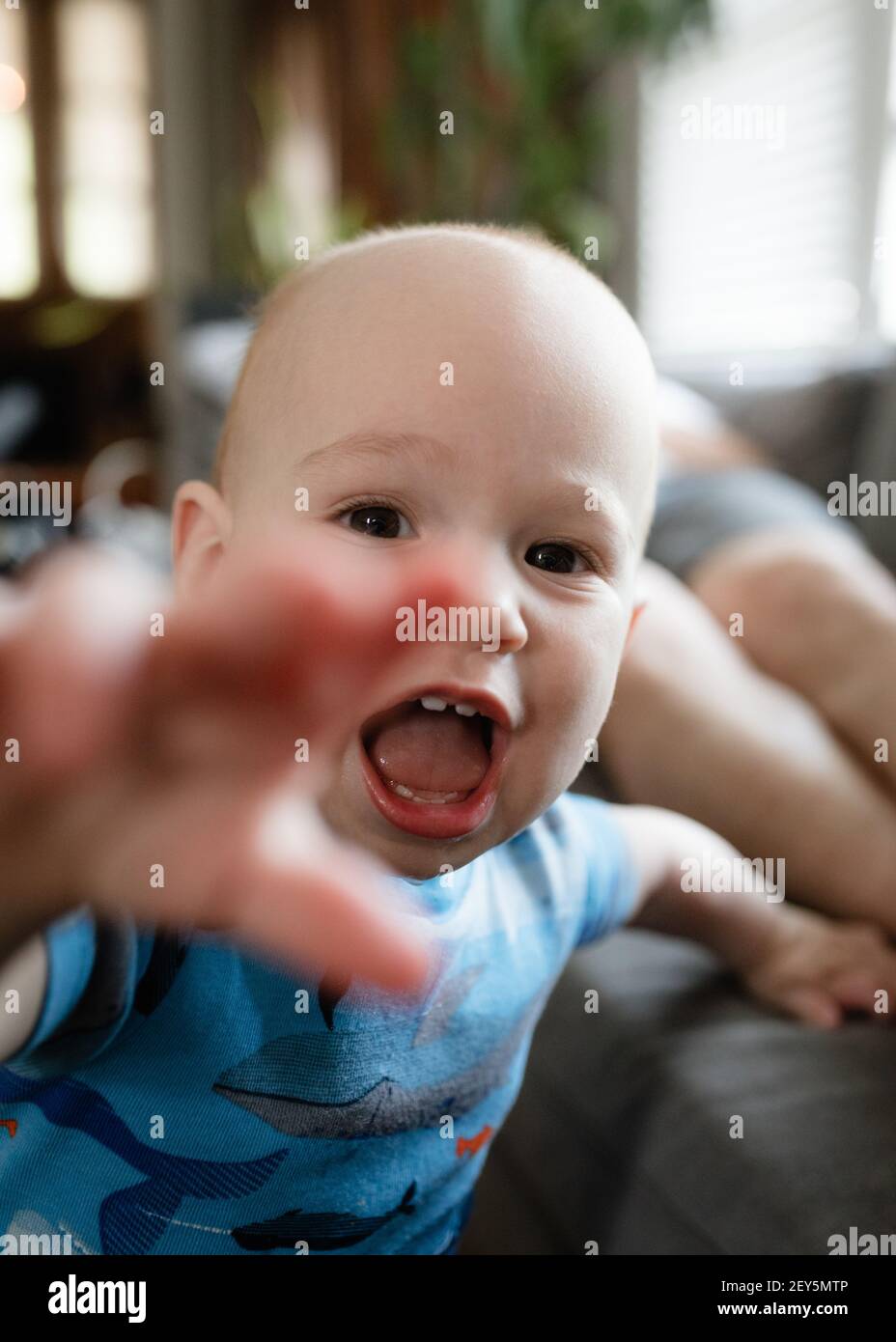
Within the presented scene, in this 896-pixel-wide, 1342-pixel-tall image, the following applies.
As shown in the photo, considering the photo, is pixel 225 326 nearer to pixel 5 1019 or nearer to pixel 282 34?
pixel 5 1019

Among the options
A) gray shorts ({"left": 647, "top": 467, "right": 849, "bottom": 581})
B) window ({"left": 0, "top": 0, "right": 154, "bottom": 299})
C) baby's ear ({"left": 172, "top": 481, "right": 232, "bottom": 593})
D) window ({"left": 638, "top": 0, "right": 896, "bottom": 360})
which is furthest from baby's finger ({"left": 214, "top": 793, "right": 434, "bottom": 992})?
window ({"left": 0, "top": 0, "right": 154, "bottom": 299})

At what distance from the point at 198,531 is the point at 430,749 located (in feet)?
0.48

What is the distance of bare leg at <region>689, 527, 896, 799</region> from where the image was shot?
0.69 meters

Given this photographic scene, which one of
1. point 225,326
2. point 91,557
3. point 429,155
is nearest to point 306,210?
point 429,155

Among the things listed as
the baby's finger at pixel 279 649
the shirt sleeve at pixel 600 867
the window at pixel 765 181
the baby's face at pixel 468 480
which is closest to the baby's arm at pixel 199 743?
the baby's finger at pixel 279 649

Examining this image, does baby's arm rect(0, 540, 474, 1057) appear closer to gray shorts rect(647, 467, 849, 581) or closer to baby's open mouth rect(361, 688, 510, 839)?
baby's open mouth rect(361, 688, 510, 839)

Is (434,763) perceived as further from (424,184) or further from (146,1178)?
(424,184)

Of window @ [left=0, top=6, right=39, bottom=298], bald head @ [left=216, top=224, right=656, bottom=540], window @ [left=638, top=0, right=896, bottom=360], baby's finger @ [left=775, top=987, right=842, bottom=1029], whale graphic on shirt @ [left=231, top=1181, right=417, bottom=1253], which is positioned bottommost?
whale graphic on shirt @ [left=231, top=1181, right=417, bottom=1253]

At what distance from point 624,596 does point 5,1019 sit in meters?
0.27

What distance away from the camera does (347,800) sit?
376 millimetres

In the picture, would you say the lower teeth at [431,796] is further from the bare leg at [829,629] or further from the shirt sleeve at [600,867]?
the bare leg at [829,629]

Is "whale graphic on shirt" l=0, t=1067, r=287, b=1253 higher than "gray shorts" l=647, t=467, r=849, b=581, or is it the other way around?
"gray shorts" l=647, t=467, r=849, b=581

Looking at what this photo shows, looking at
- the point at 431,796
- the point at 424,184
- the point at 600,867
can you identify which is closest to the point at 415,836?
the point at 431,796

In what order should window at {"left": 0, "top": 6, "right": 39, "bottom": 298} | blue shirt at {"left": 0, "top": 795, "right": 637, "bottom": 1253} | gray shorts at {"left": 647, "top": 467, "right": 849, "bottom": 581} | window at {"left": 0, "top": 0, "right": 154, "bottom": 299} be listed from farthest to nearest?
window at {"left": 0, "top": 0, "right": 154, "bottom": 299} < window at {"left": 0, "top": 6, "right": 39, "bottom": 298} < gray shorts at {"left": 647, "top": 467, "right": 849, "bottom": 581} < blue shirt at {"left": 0, "top": 795, "right": 637, "bottom": 1253}
